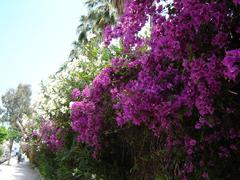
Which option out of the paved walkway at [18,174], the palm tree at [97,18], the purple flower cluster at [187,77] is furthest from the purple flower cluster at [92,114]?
the palm tree at [97,18]

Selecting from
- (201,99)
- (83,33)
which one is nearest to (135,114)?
(201,99)

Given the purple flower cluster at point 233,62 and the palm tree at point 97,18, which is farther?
the palm tree at point 97,18

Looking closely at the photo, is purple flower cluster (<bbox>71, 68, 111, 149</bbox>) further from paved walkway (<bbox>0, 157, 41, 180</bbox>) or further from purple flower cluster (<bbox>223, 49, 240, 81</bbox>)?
paved walkway (<bbox>0, 157, 41, 180</bbox>)

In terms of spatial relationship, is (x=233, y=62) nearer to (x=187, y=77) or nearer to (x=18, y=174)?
(x=187, y=77)

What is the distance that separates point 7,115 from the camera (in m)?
70.4

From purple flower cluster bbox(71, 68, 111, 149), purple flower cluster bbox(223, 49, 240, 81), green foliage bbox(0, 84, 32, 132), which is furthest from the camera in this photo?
green foliage bbox(0, 84, 32, 132)

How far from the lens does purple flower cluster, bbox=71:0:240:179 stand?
341 cm

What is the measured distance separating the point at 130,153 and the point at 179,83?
2869 mm

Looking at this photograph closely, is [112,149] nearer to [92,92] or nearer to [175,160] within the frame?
[92,92]

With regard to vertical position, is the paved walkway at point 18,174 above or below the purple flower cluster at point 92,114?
below

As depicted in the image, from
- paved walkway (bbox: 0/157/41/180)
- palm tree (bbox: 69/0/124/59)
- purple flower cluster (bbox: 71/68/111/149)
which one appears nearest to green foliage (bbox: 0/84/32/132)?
palm tree (bbox: 69/0/124/59)

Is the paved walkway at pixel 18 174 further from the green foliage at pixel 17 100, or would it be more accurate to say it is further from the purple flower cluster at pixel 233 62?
the green foliage at pixel 17 100

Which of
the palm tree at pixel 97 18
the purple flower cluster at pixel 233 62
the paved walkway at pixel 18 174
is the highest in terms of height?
the palm tree at pixel 97 18

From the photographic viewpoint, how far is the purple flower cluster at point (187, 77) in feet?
11.2
